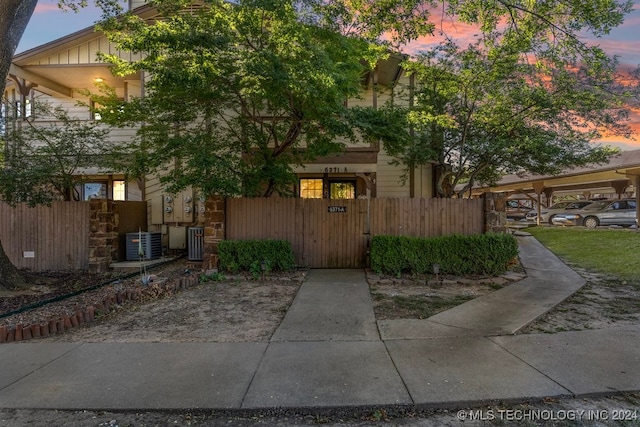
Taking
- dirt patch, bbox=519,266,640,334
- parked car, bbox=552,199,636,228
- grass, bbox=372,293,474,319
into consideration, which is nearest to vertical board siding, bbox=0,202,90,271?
grass, bbox=372,293,474,319

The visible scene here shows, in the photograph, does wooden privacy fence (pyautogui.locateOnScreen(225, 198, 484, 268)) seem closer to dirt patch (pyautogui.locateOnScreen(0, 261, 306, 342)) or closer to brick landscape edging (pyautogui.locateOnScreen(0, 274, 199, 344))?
dirt patch (pyautogui.locateOnScreen(0, 261, 306, 342))

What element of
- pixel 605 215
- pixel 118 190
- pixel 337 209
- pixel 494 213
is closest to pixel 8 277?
pixel 118 190

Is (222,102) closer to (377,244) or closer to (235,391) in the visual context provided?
(377,244)

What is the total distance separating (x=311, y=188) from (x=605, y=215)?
53.1 feet

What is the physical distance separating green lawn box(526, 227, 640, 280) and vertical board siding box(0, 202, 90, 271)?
13.0 m

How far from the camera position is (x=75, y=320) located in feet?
16.0

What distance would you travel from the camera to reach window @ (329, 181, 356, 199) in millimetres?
13344

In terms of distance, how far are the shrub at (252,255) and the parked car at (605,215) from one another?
61.4 ft

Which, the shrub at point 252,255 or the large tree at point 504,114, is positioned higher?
the large tree at point 504,114

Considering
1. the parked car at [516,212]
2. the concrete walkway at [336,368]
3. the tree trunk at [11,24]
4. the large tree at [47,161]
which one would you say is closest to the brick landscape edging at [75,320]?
the concrete walkway at [336,368]

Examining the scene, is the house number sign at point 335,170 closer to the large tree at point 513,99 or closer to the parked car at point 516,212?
the large tree at point 513,99

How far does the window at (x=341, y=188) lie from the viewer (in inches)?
525

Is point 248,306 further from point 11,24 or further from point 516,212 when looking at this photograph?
point 516,212

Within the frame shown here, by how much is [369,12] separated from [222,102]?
13.5ft
